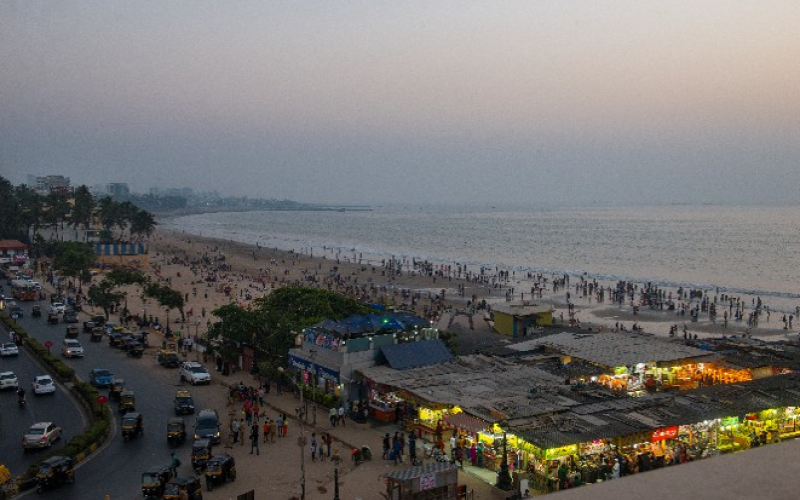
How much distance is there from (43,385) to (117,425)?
5633mm

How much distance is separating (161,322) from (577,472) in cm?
3617

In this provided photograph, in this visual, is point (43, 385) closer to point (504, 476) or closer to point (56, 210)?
point (504, 476)

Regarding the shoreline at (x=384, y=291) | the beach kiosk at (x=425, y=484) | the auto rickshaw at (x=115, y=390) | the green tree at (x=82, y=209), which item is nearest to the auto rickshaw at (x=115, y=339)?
the shoreline at (x=384, y=291)

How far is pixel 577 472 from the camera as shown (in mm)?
18000

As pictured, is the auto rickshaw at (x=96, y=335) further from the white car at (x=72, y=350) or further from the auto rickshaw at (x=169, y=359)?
the auto rickshaw at (x=169, y=359)

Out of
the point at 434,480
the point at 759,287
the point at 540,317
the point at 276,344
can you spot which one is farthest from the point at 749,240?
the point at 434,480

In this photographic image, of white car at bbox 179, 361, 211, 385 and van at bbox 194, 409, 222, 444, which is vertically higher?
van at bbox 194, 409, 222, 444

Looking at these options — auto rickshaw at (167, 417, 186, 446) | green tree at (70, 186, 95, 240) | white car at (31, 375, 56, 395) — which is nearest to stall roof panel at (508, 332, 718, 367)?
auto rickshaw at (167, 417, 186, 446)

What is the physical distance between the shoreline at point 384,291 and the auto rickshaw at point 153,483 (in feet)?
77.0

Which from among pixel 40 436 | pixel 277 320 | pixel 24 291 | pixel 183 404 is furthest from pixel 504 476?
pixel 24 291

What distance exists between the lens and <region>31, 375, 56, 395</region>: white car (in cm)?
2759

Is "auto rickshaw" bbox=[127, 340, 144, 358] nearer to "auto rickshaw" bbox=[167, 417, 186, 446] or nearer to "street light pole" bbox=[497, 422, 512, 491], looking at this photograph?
"auto rickshaw" bbox=[167, 417, 186, 446]

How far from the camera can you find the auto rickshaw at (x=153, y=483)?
58.4 ft

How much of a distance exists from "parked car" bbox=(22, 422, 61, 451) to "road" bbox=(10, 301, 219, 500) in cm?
170
